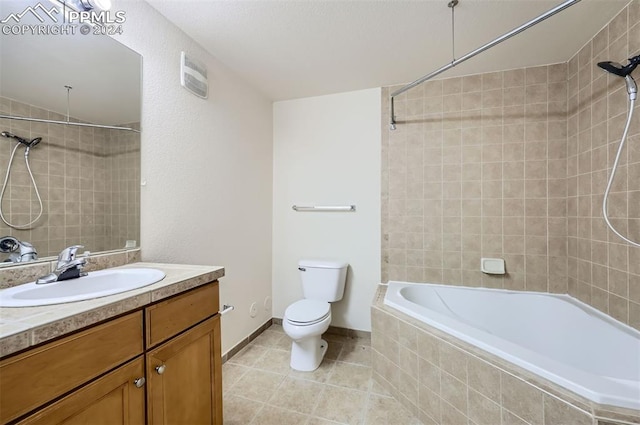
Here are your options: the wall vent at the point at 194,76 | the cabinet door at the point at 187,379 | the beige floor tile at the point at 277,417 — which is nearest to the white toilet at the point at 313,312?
the beige floor tile at the point at 277,417

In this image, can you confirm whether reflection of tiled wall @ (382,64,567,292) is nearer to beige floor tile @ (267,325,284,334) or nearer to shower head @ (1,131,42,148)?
beige floor tile @ (267,325,284,334)

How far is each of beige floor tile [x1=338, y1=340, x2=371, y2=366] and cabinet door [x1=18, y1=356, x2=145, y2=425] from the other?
59.0 inches

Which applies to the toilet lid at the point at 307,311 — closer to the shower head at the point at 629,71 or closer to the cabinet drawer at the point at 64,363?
the cabinet drawer at the point at 64,363

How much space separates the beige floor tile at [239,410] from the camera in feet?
4.72

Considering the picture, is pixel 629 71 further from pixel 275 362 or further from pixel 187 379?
pixel 275 362

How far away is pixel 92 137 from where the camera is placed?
1201mm

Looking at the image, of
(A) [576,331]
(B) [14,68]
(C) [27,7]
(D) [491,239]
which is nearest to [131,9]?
(C) [27,7]

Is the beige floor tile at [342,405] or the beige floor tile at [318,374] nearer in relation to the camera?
the beige floor tile at [342,405]

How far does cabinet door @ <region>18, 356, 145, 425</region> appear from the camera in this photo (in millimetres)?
640

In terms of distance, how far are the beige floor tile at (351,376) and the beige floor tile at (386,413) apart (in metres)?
0.13

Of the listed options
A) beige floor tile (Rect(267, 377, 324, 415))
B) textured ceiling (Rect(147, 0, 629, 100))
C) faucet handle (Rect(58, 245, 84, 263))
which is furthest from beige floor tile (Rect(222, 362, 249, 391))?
textured ceiling (Rect(147, 0, 629, 100))

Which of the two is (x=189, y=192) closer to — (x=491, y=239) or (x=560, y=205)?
(x=491, y=239)

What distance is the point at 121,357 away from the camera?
80cm

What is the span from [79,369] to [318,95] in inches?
95.6
